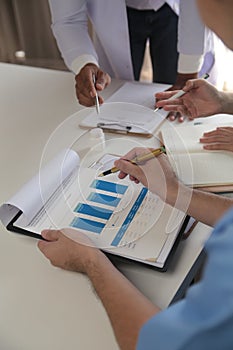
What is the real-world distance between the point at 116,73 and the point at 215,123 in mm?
540

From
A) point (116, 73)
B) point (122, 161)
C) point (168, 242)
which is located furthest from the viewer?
point (116, 73)

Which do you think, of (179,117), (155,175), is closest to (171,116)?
(179,117)

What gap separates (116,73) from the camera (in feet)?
5.33

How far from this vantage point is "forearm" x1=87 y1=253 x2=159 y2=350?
0.67 metres

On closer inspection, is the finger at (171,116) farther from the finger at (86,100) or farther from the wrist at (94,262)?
the wrist at (94,262)

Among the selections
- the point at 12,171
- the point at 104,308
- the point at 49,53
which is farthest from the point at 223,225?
the point at 49,53

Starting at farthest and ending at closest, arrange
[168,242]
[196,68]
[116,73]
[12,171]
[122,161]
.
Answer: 1. [116,73]
2. [196,68]
3. [12,171]
4. [122,161]
5. [168,242]

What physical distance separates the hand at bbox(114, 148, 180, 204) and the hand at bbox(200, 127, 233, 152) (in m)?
0.15

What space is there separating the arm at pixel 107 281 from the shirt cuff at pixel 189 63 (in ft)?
2.59

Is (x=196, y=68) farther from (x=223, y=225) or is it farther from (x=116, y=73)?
(x=223, y=225)

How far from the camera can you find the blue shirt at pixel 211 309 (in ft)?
1.55

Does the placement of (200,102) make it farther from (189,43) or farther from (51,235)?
(51,235)

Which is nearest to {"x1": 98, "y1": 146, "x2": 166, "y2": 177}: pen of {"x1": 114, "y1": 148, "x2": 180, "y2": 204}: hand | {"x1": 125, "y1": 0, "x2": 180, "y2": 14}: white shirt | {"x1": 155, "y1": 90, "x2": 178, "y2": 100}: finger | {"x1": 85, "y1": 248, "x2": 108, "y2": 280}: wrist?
{"x1": 114, "y1": 148, "x2": 180, "y2": 204}: hand

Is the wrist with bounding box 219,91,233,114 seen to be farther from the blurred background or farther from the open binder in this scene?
the blurred background
